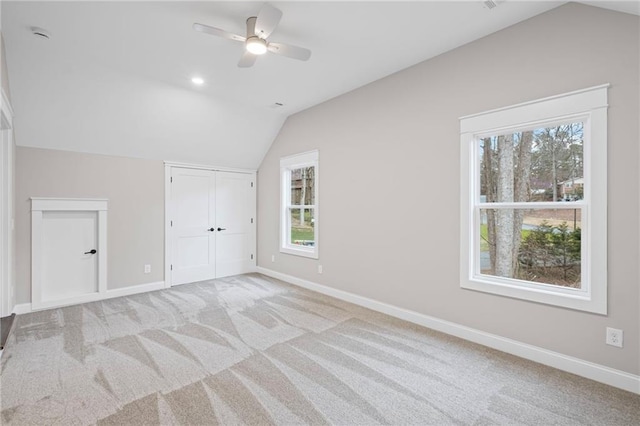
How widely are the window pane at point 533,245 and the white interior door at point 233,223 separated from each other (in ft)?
13.7

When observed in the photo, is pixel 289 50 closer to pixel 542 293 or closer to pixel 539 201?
pixel 539 201

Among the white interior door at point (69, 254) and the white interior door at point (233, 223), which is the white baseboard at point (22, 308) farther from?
the white interior door at point (233, 223)

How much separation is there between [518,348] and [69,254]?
539 cm

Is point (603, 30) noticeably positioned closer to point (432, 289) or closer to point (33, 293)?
point (432, 289)

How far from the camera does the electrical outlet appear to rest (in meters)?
2.13

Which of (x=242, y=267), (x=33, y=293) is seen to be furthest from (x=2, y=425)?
(x=242, y=267)

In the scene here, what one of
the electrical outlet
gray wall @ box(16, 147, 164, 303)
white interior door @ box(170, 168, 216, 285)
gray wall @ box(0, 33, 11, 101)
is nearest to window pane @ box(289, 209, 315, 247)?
white interior door @ box(170, 168, 216, 285)

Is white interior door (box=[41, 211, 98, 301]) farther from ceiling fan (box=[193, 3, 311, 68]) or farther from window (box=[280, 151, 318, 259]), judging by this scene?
ceiling fan (box=[193, 3, 311, 68])

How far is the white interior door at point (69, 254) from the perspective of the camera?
3.89 meters

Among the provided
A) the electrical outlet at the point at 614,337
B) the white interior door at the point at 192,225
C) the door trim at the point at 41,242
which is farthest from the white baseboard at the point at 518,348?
the door trim at the point at 41,242

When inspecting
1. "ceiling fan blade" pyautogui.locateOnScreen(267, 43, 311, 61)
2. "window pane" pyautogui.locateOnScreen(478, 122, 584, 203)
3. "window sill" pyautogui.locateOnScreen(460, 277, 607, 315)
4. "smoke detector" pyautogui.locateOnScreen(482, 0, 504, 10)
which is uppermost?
"smoke detector" pyautogui.locateOnScreen(482, 0, 504, 10)

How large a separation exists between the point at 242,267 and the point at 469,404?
4.52m

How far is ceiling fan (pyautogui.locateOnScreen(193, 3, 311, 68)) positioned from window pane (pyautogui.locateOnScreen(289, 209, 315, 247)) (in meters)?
2.73

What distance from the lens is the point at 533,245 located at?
2.74 metres
